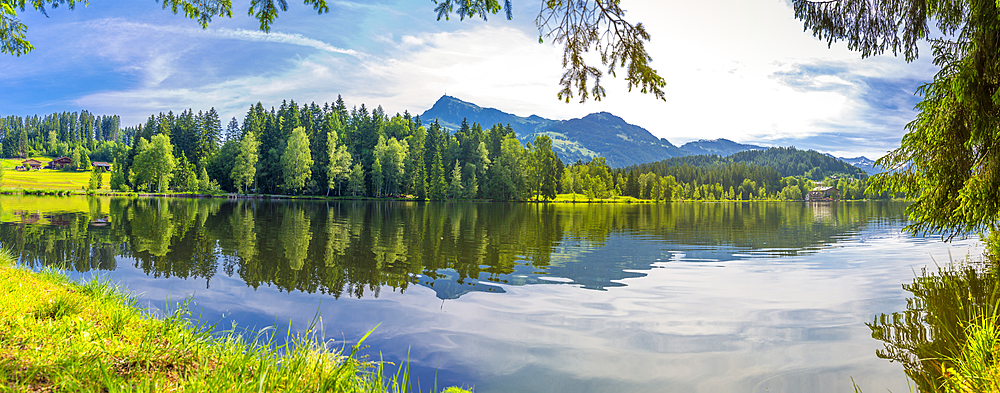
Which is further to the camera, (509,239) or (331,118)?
(331,118)

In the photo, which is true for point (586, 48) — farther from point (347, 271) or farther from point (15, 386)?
point (347, 271)

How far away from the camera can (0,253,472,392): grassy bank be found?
3486mm

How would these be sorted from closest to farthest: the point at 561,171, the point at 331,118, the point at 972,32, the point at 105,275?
the point at 972,32 < the point at 105,275 < the point at 331,118 < the point at 561,171

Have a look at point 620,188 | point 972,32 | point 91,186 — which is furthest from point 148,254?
point 620,188

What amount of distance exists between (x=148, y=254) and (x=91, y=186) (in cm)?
9066

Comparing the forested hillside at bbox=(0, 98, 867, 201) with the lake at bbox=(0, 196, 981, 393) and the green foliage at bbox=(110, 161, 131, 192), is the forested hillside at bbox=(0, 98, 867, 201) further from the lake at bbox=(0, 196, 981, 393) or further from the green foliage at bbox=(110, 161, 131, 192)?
the lake at bbox=(0, 196, 981, 393)

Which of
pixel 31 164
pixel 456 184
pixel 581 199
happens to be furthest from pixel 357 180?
pixel 31 164

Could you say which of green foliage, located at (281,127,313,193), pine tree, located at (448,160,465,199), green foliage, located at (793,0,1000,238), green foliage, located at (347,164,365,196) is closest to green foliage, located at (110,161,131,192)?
→ green foliage, located at (281,127,313,193)

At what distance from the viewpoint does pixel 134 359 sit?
3926mm

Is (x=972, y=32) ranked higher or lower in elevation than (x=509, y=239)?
higher

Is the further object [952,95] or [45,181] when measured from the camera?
[45,181]

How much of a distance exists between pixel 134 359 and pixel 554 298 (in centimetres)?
766

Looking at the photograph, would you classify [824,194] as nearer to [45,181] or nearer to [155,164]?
[155,164]

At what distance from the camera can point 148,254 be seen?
15.0 m
